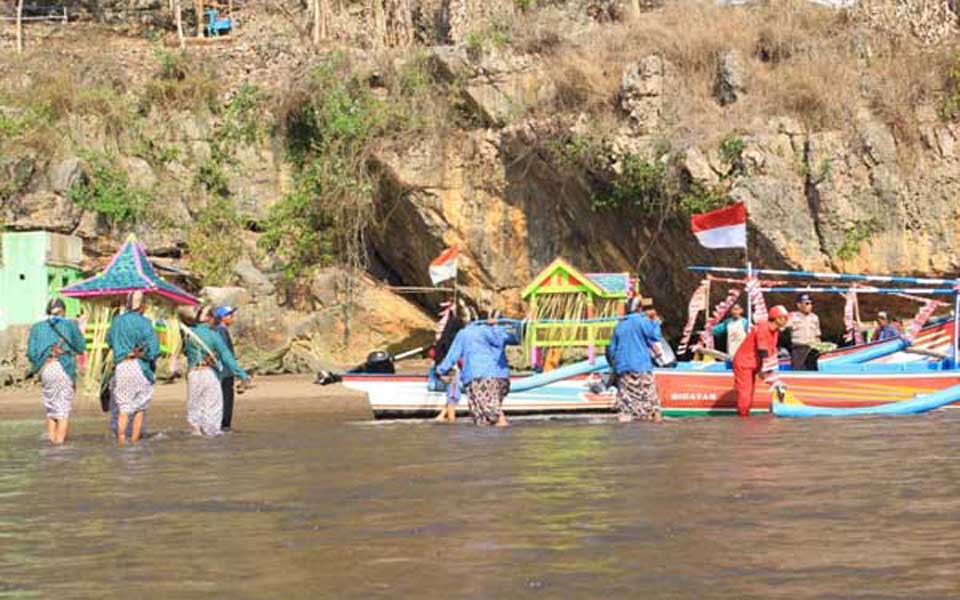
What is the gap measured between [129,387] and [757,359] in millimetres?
7292

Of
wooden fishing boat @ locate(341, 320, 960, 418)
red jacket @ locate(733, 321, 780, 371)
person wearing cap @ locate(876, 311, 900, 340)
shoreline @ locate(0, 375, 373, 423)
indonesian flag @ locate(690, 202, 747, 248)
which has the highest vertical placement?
indonesian flag @ locate(690, 202, 747, 248)

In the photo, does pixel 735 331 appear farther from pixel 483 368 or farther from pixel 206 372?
pixel 206 372

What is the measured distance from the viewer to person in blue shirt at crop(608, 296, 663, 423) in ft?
57.1

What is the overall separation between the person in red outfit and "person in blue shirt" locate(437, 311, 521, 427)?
108 inches

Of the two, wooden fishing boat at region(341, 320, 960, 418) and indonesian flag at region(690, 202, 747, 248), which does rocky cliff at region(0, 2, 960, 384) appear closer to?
indonesian flag at region(690, 202, 747, 248)

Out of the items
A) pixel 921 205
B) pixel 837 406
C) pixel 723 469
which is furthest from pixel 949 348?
pixel 723 469

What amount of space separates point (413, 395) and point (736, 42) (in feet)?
44.0

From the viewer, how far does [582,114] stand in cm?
2938

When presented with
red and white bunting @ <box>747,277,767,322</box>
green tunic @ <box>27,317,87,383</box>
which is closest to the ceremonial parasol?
green tunic @ <box>27,317,87,383</box>

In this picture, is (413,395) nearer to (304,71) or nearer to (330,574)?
(330,574)

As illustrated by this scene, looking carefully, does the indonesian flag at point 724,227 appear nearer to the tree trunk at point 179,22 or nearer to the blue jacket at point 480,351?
the blue jacket at point 480,351

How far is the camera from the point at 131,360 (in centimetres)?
1543

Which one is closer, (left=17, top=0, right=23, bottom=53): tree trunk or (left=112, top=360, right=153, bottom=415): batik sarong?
(left=112, top=360, right=153, bottom=415): batik sarong

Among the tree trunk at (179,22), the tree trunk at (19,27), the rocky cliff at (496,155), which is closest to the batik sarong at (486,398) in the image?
the rocky cliff at (496,155)
